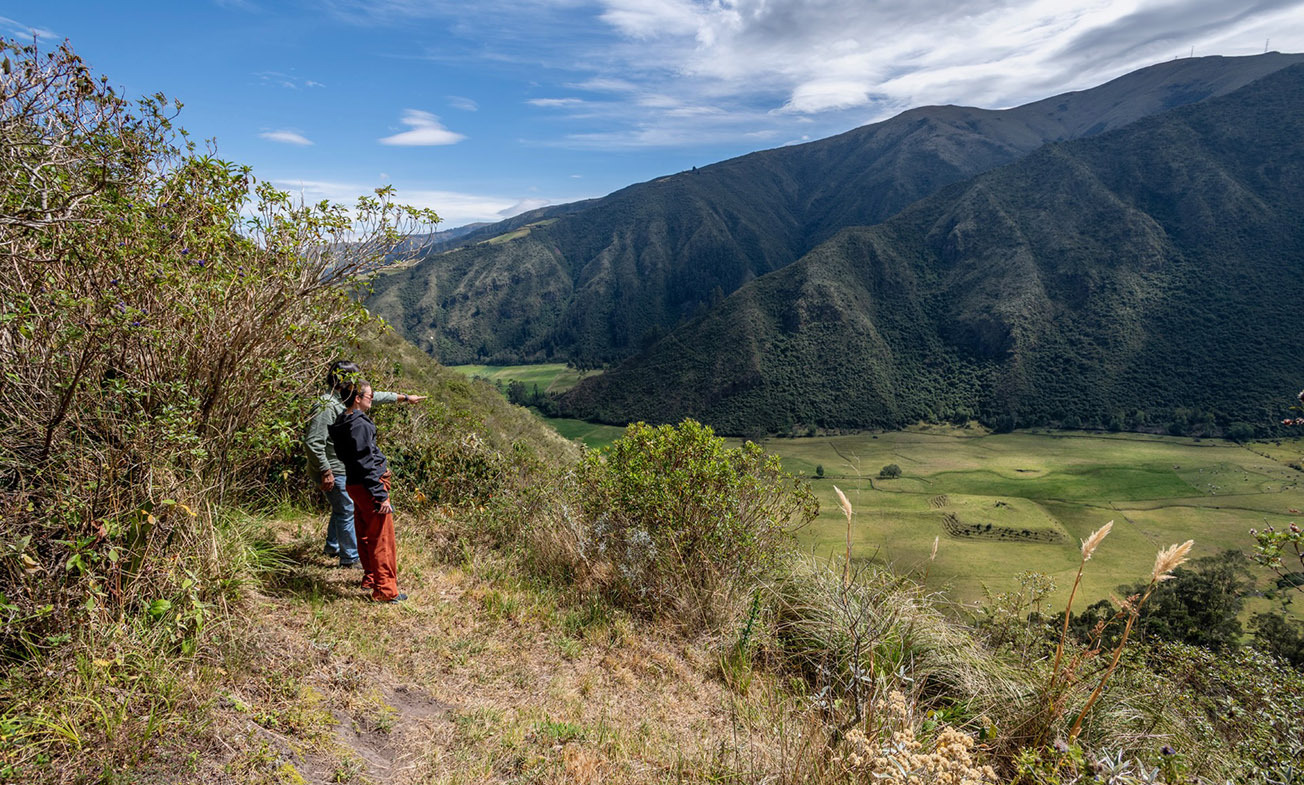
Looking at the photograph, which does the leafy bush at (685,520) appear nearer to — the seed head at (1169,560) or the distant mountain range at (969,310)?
the seed head at (1169,560)

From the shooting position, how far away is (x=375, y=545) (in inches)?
157

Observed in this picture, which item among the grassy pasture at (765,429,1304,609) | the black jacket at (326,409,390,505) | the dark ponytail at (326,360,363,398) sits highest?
the dark ponytail at (326,360,363,398)

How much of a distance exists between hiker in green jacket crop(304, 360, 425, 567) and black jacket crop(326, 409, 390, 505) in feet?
0.30

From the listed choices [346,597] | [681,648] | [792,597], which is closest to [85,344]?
[346,597]

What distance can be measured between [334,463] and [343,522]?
51 cm

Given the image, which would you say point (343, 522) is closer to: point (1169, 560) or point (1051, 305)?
point (1169, 560)

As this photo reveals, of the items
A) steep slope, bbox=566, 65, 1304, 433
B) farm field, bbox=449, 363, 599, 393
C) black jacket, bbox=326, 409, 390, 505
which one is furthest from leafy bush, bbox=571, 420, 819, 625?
farm field, bbox=449, 363, 599, 393

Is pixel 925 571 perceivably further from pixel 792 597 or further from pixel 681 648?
pixel 681 648

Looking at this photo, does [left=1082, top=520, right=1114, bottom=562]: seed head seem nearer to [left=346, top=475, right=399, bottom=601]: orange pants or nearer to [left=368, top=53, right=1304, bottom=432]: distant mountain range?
[left=346, top=475, right=399, bottom=601]: orange pants

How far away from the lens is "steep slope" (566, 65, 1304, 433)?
7950 centimetres

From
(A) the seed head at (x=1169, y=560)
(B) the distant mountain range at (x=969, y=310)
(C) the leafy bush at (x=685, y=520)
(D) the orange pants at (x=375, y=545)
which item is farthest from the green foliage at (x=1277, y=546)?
(B) the distant mountain range at (x=969, y=310)

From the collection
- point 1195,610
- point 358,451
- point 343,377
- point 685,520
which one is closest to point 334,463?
point 358,451

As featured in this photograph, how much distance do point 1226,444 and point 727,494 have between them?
95.6m

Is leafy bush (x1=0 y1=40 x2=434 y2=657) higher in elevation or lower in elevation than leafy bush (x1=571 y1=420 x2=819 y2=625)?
higher
